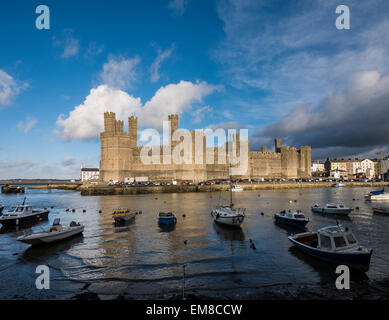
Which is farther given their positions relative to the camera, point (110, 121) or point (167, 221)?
point (110, 121)

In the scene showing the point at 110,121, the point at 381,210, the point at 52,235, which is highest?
the point at 110,121

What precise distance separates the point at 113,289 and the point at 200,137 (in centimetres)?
6800

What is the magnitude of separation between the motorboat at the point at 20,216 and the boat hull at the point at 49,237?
26.2ft

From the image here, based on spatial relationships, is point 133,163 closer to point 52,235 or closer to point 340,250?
point 52,235

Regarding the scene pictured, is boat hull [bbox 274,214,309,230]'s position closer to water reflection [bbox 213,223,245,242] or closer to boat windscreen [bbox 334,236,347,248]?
water reflection [bbox 213,223,245,242]

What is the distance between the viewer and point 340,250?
34.8ft

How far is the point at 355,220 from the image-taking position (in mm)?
22281

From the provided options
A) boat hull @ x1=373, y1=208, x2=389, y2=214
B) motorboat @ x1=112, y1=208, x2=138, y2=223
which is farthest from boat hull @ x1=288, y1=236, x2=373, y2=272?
boat hull @ x1=373, y1=208, x2=389, y2=214

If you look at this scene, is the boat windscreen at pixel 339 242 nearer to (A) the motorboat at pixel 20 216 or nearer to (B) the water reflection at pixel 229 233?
(B) the water reflection at pixel 229 233

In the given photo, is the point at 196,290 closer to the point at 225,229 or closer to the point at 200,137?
the point at 225,229

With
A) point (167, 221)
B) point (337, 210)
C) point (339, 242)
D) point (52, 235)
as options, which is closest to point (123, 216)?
point (167, 221)

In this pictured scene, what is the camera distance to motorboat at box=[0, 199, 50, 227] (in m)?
20.8

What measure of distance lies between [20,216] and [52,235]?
8850 millimetres
